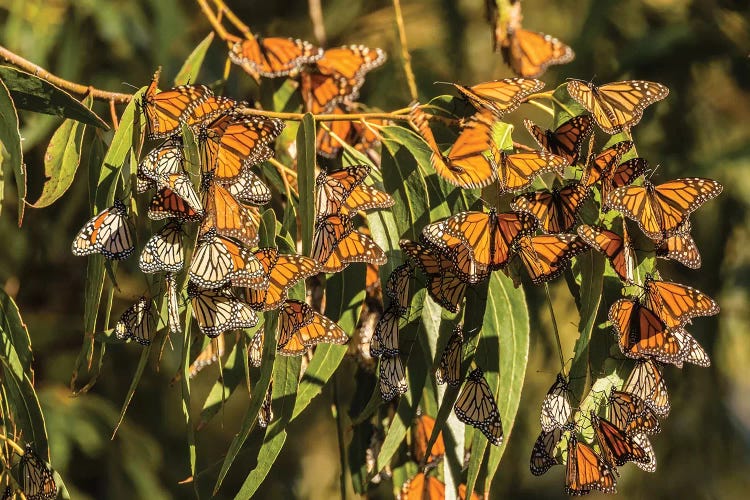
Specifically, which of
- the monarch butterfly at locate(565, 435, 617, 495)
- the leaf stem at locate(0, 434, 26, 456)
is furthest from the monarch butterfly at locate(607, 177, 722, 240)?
the leaf stem at locate(0, 434, 26, 456)

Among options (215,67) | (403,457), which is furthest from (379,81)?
(403,457)

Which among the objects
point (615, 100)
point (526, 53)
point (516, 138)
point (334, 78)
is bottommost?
point (615, 100)

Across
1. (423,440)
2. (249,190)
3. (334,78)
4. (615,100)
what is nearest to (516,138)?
(334,78)

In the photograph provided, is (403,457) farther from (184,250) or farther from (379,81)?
(379,81)

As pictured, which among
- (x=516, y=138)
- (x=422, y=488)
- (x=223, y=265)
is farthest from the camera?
(x=516, y=138)

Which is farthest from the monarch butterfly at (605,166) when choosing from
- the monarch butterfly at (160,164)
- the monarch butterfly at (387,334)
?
the monarch butterfly at (160,164)

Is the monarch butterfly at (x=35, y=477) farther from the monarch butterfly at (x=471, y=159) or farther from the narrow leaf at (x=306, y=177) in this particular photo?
the monarch butterfly at (x=471, y=159)

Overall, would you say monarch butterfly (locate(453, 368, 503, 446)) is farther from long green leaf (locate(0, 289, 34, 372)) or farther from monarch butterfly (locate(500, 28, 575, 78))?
monarch butterfly (locate(500, 28, 575, 78))

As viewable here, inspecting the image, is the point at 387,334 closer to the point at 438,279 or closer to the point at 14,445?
the point at 438,279

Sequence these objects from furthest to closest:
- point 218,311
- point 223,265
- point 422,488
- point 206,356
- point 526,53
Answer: point 526,53
point 422,488
point 206,356
point 218,311
point 223,265
